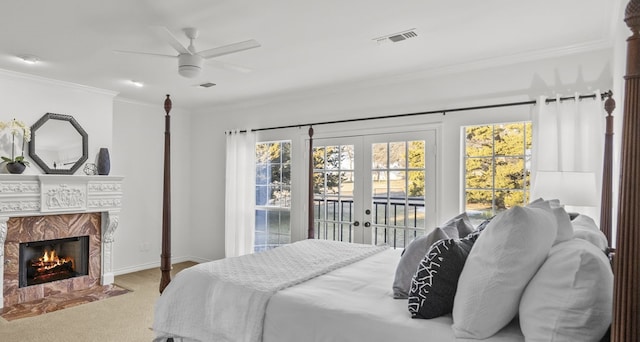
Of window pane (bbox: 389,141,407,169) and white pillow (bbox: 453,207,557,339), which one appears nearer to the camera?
white pillow (bbox: 453,207,557,339)

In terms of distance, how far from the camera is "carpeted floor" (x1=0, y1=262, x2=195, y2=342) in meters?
3.32

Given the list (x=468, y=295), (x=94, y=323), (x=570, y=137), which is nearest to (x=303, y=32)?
(x=468, y=295)

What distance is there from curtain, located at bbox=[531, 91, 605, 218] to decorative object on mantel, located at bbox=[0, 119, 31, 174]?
5.12 meters

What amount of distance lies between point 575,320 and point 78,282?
205 inches

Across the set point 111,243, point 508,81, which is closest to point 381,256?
point 508,81

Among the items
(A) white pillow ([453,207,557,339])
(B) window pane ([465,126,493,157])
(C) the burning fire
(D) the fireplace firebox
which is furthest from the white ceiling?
(C) the burning fire

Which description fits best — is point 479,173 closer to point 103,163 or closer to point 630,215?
point 630,215

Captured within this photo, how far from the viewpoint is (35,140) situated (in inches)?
174

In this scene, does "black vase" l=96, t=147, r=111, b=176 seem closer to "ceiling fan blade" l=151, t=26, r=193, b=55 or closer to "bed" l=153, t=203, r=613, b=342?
"ceiling fan blade" l=151, t=26, r=193, b=55

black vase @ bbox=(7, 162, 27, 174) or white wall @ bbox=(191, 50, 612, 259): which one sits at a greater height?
white wall @ bbox=(191, 50, 612, 259)

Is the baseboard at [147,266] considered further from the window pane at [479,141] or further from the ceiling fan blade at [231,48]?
the window pane at [479,141]

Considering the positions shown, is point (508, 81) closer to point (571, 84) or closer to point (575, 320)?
point (571, 84)

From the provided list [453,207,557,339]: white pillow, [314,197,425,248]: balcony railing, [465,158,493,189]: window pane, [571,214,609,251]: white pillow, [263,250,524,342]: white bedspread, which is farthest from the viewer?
[314,197,425,248]: balcony railing

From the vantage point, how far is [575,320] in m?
1.28
